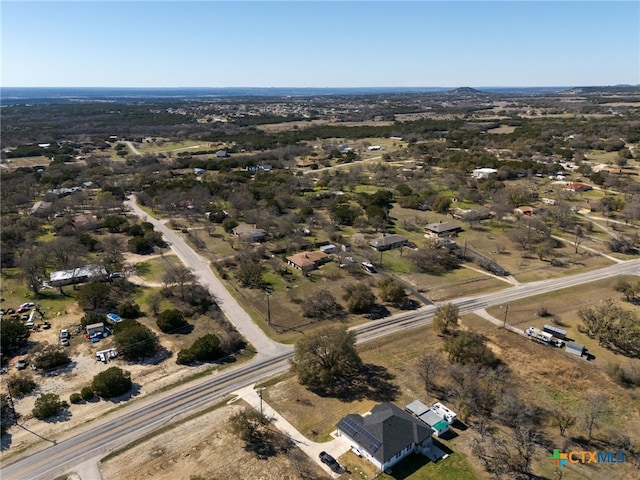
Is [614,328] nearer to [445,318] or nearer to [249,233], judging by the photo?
[445,318]

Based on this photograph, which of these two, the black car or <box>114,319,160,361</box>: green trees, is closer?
the black car

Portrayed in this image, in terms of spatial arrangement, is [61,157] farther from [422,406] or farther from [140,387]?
[422,406]

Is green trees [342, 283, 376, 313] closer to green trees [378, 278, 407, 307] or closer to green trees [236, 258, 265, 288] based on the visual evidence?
green trees [378, 278, 407, 307]

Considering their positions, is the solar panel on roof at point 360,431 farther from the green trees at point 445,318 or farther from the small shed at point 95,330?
the small shed at point 95,330

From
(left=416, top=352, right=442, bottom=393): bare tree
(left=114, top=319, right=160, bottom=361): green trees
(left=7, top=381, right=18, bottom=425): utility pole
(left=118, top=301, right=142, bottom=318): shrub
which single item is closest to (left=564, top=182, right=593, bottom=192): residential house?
(left=416, top=352, right=442, bottom=393): bare tree

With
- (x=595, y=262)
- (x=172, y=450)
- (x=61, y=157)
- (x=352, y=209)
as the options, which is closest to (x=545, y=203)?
(x=595, y=262)

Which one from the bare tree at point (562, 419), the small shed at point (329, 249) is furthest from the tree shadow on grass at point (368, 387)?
the small shed at point (329, 249)
